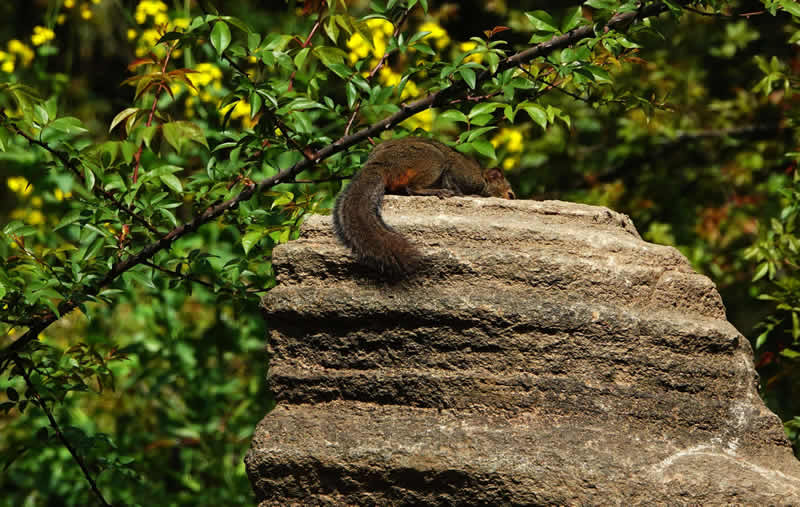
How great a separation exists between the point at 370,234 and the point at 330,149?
2.06 feet

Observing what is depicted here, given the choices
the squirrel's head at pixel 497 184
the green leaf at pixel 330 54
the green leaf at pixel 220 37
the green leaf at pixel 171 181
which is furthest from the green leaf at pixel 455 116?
the squirrel's head at pixel 497 184

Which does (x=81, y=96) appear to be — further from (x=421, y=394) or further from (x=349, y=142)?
(x=421, y=394)

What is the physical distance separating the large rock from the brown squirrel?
0.08m

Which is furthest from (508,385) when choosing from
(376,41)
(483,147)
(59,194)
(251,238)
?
(59,194)

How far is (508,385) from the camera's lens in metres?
2.58

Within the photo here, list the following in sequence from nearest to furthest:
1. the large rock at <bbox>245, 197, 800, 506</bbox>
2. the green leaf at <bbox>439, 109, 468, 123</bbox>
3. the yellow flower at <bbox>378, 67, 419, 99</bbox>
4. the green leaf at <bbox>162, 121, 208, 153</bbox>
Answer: the large rock at <bbox>245, 197, 800, 506</bbox>, the green leaf at <bbox>162, 121, 208, 153</bbox>, the green leaf at <bbox>439, 109, 468, 123</bbox>, the yellow flower at <bbox>378, 67, 419, 99</bbox>

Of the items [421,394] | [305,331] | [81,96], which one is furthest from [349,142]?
[81,96]

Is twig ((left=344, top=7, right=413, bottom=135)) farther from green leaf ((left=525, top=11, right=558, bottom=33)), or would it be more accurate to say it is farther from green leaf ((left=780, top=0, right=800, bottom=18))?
green leaf ((left=780, top=0, right=800, bottom=18))

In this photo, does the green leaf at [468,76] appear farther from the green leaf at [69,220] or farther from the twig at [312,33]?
the green leaf at [69,220]

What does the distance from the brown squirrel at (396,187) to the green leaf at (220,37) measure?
1.94ft

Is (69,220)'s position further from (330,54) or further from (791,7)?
(791,7)

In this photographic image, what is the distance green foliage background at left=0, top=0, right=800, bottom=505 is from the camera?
10.2ft

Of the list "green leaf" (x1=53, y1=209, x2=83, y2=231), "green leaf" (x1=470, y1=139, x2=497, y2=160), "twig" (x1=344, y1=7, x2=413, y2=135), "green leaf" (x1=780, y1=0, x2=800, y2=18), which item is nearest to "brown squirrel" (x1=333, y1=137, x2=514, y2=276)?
"twig" (x1=344, y1=7, x2=413, y2=135)

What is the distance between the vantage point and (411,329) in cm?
264
